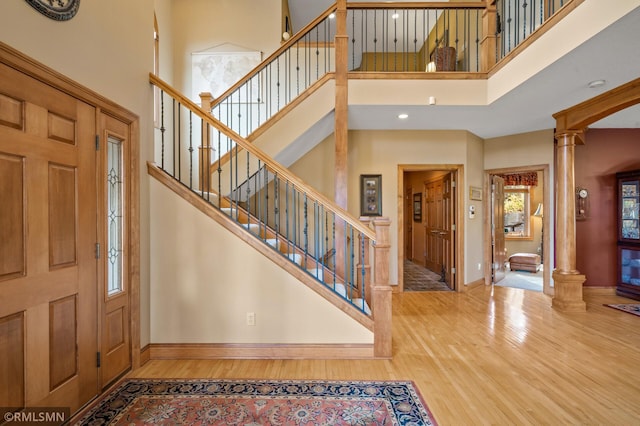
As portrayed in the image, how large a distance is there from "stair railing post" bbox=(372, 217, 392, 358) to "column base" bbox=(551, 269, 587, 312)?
2954 mm

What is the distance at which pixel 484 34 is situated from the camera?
3.58 meters

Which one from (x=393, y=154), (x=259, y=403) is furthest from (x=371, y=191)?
(x=259, y=403)

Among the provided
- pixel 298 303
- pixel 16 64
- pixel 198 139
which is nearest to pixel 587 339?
pixel 298 303

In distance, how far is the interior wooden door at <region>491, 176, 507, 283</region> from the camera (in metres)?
4.97

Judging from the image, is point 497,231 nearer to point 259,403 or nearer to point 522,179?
point 522,179

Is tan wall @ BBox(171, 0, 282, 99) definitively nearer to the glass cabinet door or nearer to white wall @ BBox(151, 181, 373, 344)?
white wall @ BBox(151, 181, 373, 344)

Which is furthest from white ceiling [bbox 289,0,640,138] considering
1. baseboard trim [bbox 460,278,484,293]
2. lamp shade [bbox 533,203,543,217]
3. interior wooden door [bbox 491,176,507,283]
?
lamp shade [bbox 533,203,543,217]

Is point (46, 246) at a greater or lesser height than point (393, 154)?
lesser

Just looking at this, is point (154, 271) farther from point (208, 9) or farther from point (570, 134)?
point (570, 134)

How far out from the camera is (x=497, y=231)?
204 inches

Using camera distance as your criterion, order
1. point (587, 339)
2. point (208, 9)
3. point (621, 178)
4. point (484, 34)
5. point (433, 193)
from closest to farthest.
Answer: point (587, 339)
point (484, 34)
point (621, 178)
point (208, 9)
point (433, 193)

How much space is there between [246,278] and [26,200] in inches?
57.2

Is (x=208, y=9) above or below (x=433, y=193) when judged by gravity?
above

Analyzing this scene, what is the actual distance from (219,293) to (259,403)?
0.92 m
